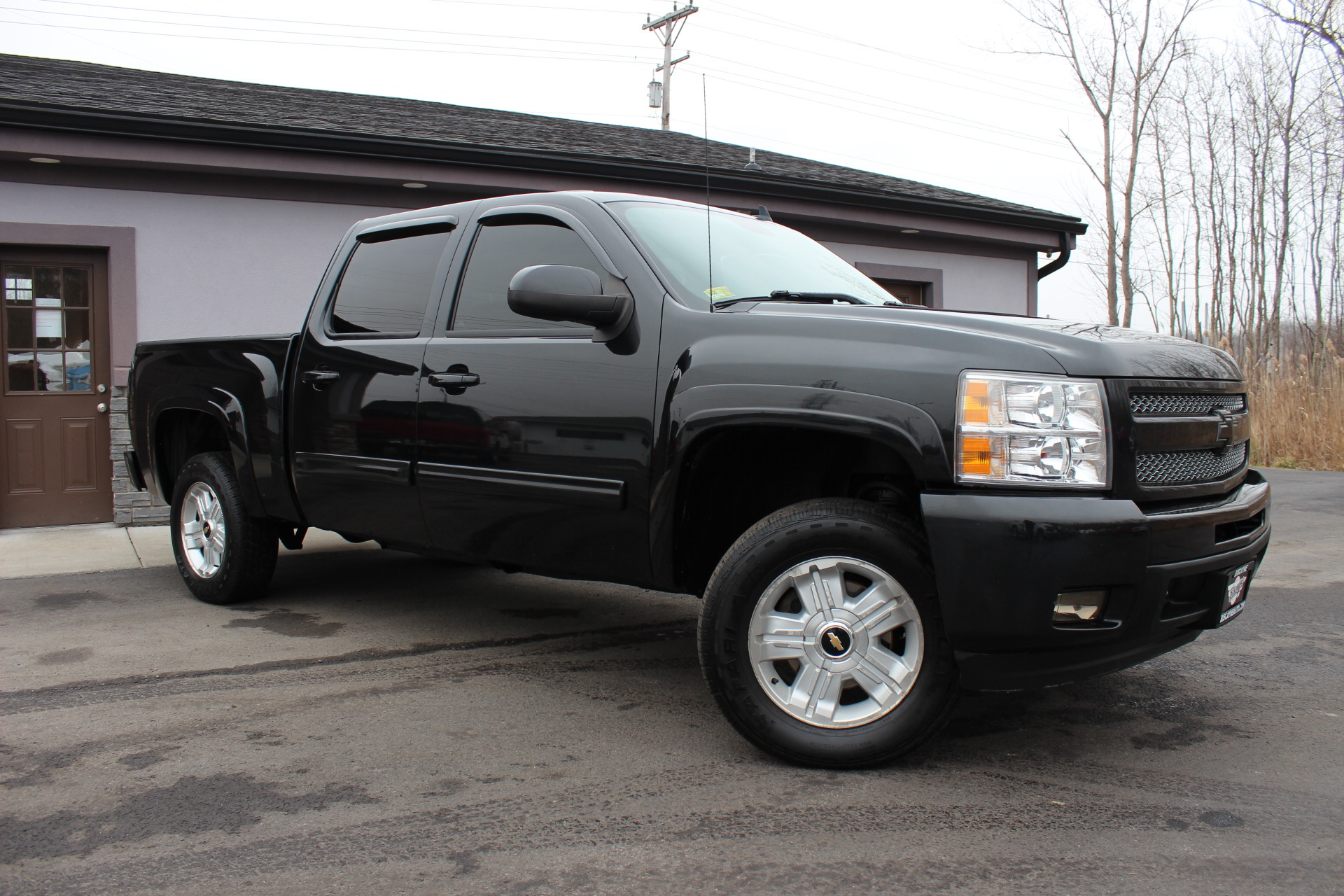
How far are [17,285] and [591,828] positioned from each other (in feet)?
26.1

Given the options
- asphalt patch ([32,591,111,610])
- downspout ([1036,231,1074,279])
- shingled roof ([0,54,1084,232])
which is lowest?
asphalt patch ([32,591,111,610])

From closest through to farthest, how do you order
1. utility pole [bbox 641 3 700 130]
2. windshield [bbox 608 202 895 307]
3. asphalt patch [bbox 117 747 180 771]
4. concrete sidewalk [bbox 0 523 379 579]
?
1. asphalt patch [bbox 117 747 180 771]
2. windshield [bbox 608 202 895 307]
3. concrete sidewalk [bbox 0 523 379 579]
4. utility pole [bbox 641 3 700 130]

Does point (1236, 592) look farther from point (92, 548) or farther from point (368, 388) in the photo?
point (92, 548)

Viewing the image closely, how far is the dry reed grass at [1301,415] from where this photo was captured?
11.9 meters

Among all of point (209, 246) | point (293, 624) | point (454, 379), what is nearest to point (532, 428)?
point (454, 379)

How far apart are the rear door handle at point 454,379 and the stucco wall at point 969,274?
872 cm

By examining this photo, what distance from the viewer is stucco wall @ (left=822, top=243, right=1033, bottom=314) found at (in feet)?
40.8

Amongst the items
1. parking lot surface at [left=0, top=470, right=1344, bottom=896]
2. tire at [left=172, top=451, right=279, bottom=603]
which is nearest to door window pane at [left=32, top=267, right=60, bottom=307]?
tire at [left=172, top=451, right=279, bottom=603]

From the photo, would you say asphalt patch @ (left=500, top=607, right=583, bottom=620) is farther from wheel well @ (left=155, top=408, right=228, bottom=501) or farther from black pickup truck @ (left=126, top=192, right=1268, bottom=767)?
wheel well @ (left=155, top=408, right=228, bottom=501)

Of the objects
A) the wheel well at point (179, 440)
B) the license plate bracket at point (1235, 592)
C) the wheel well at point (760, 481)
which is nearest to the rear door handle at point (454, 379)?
the wheel well at point (760, 481)

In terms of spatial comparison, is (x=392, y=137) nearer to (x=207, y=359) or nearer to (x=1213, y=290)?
(x=207, y=359)

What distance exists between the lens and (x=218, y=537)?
5.45m

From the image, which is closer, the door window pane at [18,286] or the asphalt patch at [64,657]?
the asphalt patch at [64,657]

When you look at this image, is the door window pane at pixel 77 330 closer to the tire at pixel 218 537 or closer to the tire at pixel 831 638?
the tire at pixel 218 537
